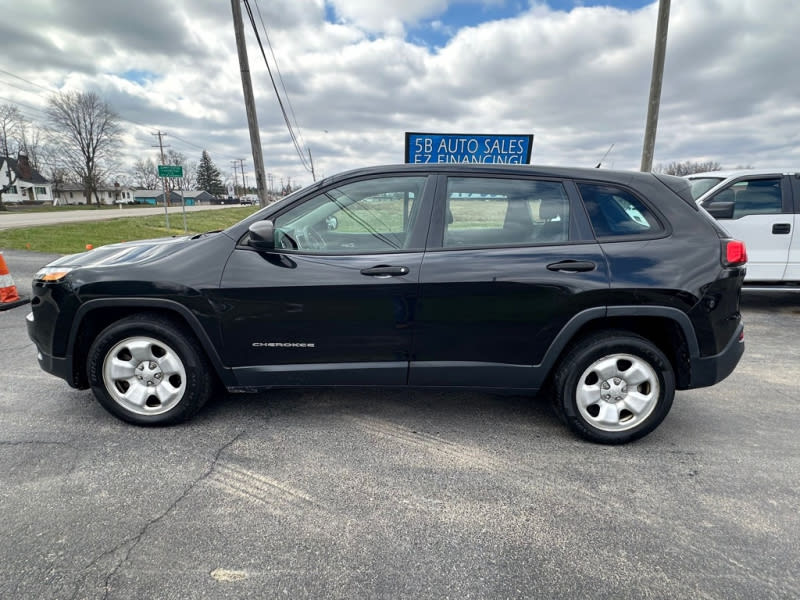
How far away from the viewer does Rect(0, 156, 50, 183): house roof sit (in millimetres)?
62319

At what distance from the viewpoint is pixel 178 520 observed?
206cm

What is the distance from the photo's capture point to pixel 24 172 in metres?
71.2

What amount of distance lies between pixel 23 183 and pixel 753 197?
96532 mm

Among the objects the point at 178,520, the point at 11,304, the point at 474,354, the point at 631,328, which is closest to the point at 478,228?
the point at 474,354

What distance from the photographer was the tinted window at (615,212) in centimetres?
262

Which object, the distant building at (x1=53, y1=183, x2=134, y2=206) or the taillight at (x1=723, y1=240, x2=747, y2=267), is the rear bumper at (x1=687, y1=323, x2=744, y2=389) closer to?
the taillight at (x1=723, y1=240, x2=747, y2=267)

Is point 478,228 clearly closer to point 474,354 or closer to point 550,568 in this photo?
point 474,354

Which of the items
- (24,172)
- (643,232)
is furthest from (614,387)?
(24,172)

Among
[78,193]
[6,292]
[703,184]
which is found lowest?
[6,292]

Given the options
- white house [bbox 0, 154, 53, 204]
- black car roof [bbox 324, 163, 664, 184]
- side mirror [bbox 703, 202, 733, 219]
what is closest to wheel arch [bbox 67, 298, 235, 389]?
black car roof [bbox 324, 163, 664, 184]

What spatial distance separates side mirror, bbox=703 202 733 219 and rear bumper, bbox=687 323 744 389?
3317mm

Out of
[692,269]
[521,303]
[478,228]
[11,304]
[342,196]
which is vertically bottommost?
[11,304]

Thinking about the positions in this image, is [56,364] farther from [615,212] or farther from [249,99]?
[249,99]

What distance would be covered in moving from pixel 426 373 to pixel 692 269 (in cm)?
174
